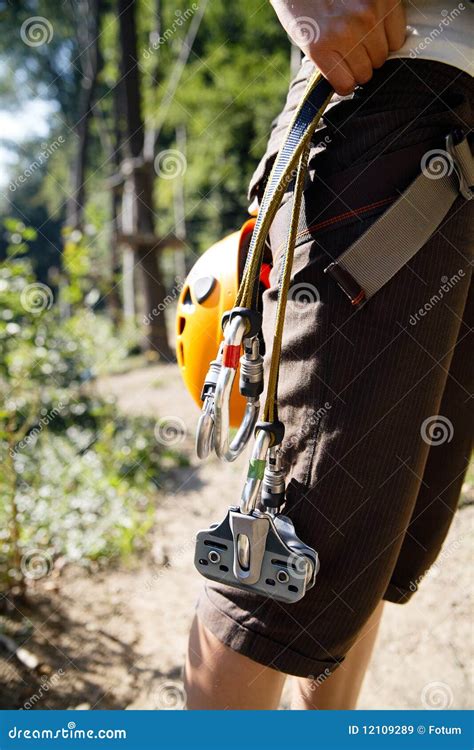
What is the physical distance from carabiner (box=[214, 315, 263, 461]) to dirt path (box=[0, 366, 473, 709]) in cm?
155

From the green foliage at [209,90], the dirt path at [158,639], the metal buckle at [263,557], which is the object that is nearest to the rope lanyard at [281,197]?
the metal buckle at [263,557]

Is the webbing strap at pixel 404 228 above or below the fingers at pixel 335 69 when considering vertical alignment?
below

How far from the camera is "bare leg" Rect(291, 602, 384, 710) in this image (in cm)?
153

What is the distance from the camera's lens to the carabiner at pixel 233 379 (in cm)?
111

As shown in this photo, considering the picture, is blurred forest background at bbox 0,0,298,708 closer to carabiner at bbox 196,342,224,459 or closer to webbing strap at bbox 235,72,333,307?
carabiner at bbox 196,342,224,459

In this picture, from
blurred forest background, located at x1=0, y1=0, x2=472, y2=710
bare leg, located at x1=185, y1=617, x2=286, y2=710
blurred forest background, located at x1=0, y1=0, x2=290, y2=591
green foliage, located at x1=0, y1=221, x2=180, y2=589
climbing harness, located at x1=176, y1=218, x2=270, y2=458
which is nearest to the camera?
bare leg, located at x1=185, y1=617, x2=286, y2=710

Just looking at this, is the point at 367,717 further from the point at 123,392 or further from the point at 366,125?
the point at 123,392

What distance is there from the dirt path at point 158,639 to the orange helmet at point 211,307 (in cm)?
140

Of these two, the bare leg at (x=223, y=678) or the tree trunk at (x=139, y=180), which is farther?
the tree trunk at (x=139, y=180)

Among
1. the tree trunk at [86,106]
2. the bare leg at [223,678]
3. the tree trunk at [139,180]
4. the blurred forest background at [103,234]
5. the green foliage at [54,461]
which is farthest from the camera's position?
the tree trunk at [86,106]

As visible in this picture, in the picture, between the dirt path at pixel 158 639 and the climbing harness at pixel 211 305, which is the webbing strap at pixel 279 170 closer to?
the climbing harness at pixel 211 305

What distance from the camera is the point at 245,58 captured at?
1905 cm

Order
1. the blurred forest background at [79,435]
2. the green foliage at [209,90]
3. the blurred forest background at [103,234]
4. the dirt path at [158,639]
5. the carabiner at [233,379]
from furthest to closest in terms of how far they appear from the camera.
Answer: the green foliage at [209,90] → the blurred forest background at [103,234] → the blurred forest background at [79,435] → the dirt path at [158,639] → the carabiner at [233,379]

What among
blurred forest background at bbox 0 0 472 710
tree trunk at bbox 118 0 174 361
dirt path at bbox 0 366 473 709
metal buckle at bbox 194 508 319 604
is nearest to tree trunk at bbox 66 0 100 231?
tree trunk at bbox 118 0 174 361
